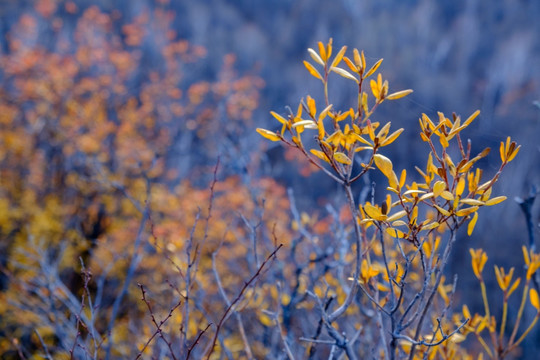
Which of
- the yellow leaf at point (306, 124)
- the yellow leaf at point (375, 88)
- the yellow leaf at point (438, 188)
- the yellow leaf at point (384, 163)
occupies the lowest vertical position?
the yellow leaf at point (438, 188)

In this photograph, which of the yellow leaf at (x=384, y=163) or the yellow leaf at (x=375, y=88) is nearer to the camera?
the yellow leaf at (x=384, y=163)

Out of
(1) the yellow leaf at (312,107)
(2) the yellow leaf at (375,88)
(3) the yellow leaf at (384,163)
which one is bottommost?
(3) the yellow leaf at (384,163)

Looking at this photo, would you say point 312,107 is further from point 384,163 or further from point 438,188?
point 438,188

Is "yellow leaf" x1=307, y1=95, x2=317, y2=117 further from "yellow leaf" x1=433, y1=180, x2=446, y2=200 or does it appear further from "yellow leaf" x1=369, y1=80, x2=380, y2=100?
"yellow leaf" x1=433, y1=180, x2=446, y2=200

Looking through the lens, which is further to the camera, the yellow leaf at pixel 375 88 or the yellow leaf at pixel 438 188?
the yellow leaf at pixel 375 88

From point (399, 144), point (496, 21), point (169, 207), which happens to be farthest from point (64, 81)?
point (496, 21)

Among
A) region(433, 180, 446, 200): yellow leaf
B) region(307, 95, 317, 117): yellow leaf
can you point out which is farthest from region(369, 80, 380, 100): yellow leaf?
region(433, 180, 446, 200): yellow leaf

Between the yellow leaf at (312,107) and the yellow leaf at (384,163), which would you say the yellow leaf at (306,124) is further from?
the yellow leaf at (384,163)

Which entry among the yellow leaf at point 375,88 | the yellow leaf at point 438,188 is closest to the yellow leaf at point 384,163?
the yellow leaf at point 438,188

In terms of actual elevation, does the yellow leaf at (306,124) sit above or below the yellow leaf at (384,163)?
above

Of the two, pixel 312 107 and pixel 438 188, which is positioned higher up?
pixel 312 107

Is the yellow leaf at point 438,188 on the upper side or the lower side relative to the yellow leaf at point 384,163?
lower


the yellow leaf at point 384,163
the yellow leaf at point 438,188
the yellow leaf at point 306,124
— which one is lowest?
the yellow leaf at point 438,188

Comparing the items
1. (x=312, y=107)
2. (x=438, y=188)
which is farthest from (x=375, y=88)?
(x=438, y=188)
